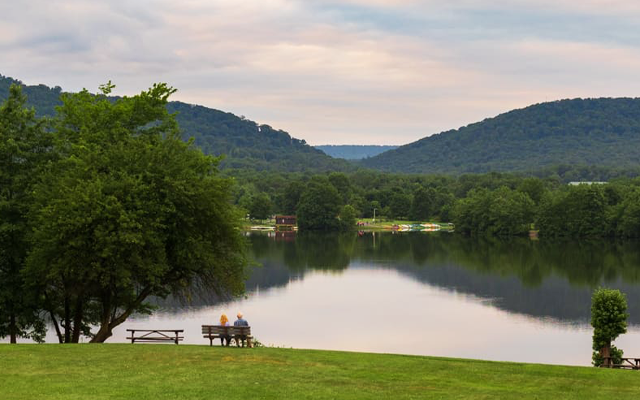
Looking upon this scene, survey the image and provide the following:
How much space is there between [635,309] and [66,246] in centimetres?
4257

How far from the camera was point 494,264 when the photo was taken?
3580 inches

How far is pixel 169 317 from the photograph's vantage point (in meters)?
52.8

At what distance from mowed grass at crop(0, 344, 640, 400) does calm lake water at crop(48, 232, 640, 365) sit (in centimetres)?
1466

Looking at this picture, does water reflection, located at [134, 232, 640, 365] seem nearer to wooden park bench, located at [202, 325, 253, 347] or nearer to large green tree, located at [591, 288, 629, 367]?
large green tree, located at [591, 288, 629, 367]

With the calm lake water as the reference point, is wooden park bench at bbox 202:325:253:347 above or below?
above

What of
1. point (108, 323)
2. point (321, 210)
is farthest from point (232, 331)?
point (321, 210)

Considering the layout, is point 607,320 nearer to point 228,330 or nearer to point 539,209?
point 228,330

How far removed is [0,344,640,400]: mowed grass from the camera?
2091cm

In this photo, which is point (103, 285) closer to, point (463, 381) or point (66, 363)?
point (66, 363)

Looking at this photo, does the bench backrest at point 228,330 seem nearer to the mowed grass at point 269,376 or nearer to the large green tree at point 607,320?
the mowed grass at point 269,376

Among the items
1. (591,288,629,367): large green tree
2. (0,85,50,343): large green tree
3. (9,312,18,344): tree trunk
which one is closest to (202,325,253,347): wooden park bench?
(0,85,50,343): large green tree

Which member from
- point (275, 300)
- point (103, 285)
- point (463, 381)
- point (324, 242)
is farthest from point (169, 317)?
point (324, 242)

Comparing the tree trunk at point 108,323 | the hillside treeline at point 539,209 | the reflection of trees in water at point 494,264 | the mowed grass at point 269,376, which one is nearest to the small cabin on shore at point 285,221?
the hillside treeline at point 539,209

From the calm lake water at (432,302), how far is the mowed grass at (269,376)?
14665 mm
